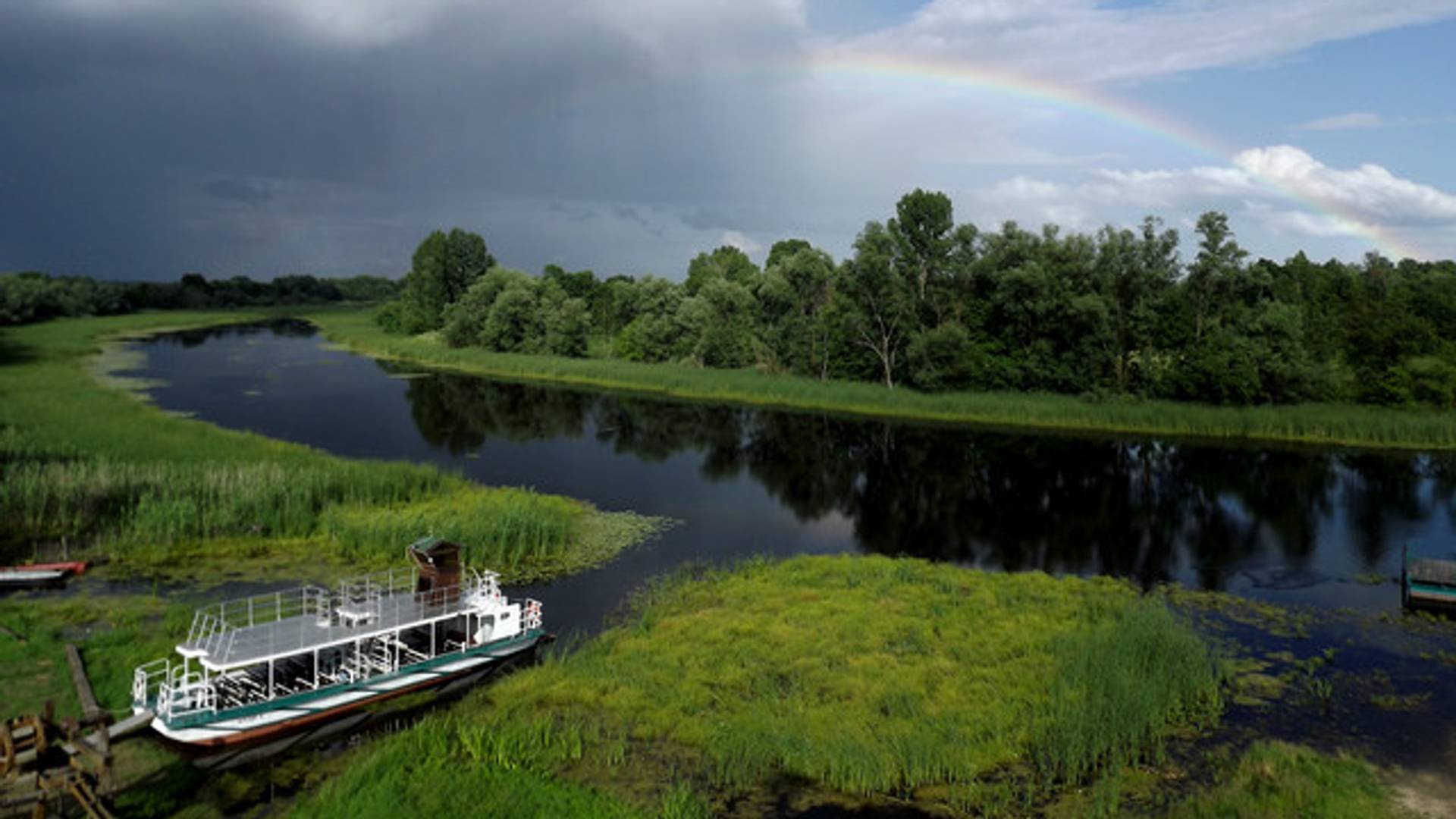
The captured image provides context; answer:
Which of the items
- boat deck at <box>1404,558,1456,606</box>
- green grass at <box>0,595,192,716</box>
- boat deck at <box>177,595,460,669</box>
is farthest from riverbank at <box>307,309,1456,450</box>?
green grass at <box>0,595,192,716</box>

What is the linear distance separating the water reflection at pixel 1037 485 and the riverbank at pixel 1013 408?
146 inches

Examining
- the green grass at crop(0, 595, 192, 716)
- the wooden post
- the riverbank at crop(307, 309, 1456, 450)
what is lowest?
the green grass at crop(0, 595, 192, 716)

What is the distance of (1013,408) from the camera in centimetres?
7131

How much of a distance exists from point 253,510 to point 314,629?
51.0ft

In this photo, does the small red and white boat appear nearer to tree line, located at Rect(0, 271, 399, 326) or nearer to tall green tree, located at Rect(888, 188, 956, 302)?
tall green tree, located at Rect(888, 188, 956, 302)

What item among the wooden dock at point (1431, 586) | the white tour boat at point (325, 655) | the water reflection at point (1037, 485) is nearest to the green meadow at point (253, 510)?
the white tour boat at point (325, 655)

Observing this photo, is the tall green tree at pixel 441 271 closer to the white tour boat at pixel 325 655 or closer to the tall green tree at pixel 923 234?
the tall green tree at pixel 923 234

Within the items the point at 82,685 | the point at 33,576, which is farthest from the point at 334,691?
the point at 33,576

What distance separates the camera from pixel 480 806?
53.6ft

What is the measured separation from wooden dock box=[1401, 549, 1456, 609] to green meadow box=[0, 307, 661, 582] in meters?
27.3

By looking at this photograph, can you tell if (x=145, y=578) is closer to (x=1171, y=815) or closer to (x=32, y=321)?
(x=1171, y=815)

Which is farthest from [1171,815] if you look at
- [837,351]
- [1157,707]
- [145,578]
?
[837,351]

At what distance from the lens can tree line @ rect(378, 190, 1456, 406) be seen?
69.2m

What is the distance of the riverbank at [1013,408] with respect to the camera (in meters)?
63.2
